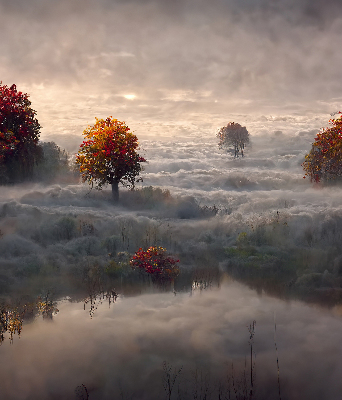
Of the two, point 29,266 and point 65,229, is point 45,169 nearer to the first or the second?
point 65,229

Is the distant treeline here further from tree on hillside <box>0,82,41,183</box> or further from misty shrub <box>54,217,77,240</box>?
misty shrub <box>54,217,77,240</box>

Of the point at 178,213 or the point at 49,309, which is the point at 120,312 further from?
the point at 178,213

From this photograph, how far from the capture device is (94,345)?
11.8 m

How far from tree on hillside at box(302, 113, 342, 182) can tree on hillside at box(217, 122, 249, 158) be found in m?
51.1

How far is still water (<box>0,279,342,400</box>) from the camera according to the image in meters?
9.87

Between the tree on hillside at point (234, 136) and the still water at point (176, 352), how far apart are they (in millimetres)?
79289

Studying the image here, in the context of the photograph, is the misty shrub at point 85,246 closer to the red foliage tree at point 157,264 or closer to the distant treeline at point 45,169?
the red foliage tree at point 157,264

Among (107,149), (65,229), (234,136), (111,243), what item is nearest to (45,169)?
(107,149)

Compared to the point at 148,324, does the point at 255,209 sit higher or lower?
higher

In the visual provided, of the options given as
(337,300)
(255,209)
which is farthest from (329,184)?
(337,300)

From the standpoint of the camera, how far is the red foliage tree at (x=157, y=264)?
17891mm

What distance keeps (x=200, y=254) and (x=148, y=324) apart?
8.81 metres

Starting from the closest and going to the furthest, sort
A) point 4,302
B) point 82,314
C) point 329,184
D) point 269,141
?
point 82,314 → point 4,302 → point 329,184 → point 269,141

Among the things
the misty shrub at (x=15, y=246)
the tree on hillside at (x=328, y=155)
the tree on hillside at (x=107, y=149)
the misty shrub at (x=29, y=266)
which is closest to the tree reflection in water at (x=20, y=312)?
the misty shrub at (x=29, y=266)
